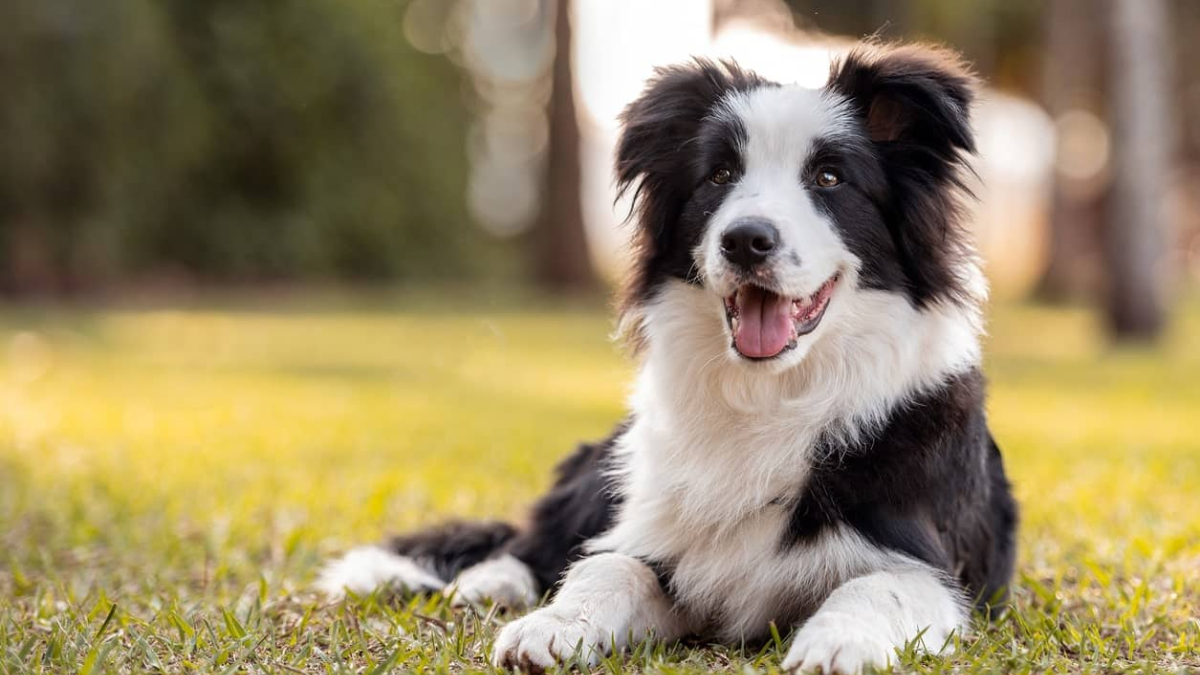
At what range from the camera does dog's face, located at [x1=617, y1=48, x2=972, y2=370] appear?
3518 mm

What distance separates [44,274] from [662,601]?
1925cm

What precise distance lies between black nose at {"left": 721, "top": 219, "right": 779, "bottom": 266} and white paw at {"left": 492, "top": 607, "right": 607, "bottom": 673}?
3.64 feet

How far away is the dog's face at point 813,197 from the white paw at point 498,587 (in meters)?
1.07

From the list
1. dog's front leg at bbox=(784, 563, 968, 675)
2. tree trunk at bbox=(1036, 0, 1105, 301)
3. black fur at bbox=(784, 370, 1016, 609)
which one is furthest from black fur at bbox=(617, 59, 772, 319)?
tree trunk at bbox=(1036, 0, 1105, 301)

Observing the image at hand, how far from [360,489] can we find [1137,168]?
11.2m

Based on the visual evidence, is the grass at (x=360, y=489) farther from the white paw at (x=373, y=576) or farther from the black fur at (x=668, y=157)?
the black fur at (x=668, y=157)

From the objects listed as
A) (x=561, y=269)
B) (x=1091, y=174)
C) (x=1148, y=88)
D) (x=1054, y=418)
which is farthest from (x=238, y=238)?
(x=1091, y=174)

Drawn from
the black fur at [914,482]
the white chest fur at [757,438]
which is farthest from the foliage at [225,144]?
the black fur at [914,482]

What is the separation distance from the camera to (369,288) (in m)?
24.8

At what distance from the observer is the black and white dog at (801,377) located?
136 inches

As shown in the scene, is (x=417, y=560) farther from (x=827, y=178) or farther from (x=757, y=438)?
(x=827, y=178)

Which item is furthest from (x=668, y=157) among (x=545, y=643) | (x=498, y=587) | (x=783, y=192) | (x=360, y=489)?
(x=360, y=489)

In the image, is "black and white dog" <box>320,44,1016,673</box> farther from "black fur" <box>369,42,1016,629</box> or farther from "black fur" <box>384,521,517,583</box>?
"black fur" <box>384,521,517,583</box>

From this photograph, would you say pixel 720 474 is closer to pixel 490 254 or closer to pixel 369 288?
pixel 369 288
